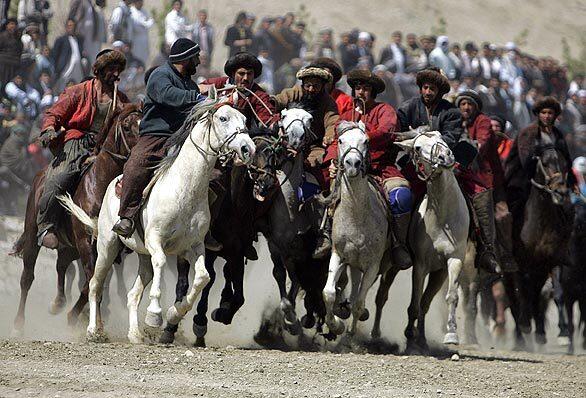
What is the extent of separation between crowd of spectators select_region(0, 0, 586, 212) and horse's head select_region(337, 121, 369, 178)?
7599 mm

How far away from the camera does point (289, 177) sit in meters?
13.7

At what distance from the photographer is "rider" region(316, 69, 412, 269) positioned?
1385 cm

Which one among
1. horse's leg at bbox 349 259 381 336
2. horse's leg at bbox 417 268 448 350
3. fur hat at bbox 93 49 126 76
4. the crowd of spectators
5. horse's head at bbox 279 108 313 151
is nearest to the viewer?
horse's head at bbox 279 108 313 151

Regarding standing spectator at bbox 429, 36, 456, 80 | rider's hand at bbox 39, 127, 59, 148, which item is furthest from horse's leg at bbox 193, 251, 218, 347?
standing spectator at bbox 429, 36, 456, 80

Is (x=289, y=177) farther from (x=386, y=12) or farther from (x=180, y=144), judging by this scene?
(x=386, y=12)

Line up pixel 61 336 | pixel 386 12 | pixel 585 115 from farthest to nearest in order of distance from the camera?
pixel 386 12 → pixel 585 115 → pixel 61 336

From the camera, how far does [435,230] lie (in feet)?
45.4

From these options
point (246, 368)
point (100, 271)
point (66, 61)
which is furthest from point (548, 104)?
point (66, 61)

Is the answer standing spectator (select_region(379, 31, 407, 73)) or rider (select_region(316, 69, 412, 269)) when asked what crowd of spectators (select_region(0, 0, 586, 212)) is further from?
rider (select_region(316, 69, 412, 269))

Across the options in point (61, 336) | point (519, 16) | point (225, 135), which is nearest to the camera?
point (225, 135)

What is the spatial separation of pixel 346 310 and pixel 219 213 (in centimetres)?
152

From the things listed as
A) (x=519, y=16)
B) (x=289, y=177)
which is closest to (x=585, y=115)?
(x=519, y=16)

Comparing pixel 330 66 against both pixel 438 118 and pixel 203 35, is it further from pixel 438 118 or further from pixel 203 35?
pixel 203 35

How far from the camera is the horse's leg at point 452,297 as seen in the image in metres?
13.3
